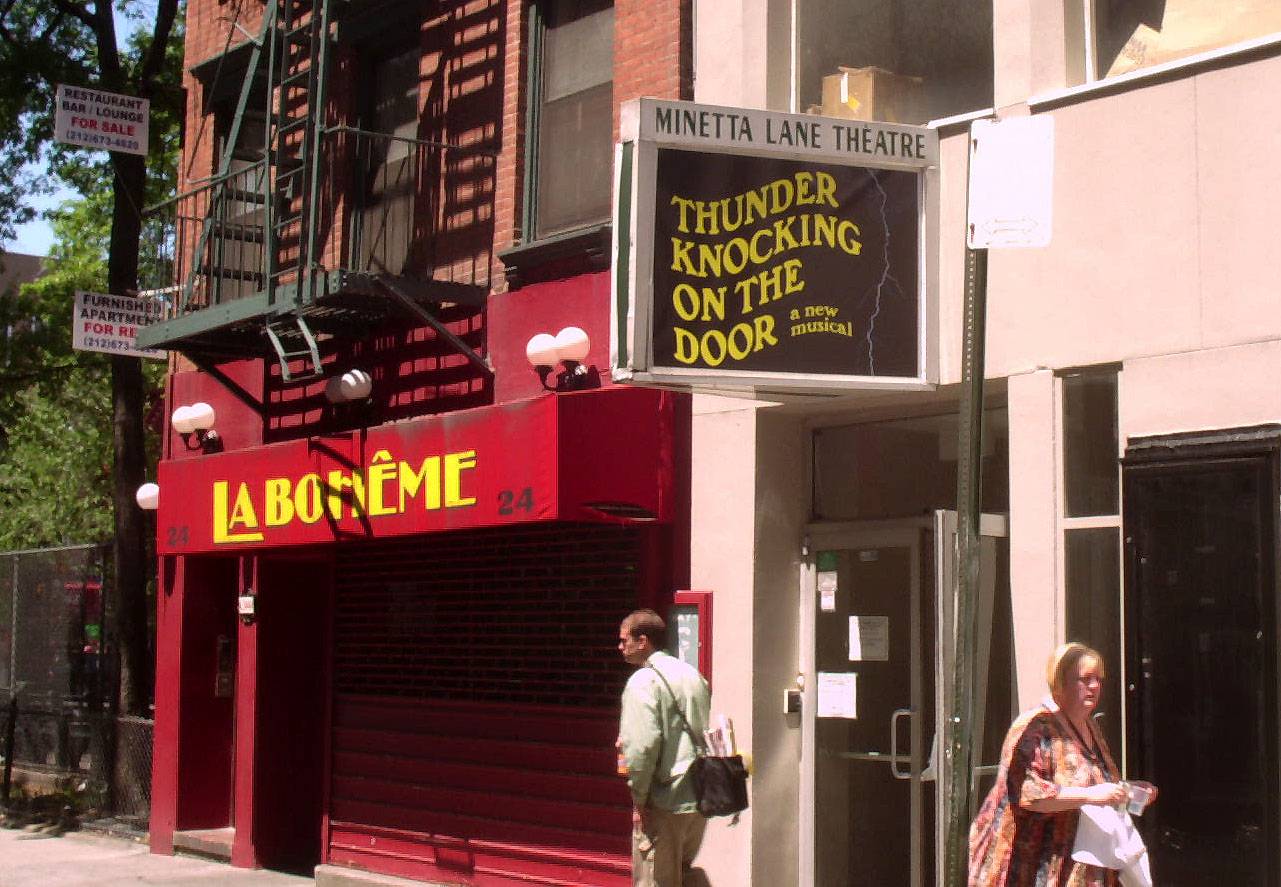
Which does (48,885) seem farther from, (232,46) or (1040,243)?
(1040,243)

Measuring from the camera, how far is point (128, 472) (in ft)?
57.7

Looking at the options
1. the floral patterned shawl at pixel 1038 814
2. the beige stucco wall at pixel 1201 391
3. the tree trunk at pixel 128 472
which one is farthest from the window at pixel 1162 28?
the tree trunk at pixel 128 472

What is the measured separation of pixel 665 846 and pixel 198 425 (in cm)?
763

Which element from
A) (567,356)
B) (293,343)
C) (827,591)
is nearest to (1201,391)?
(827,591)

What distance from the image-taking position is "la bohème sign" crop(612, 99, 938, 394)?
8.10m

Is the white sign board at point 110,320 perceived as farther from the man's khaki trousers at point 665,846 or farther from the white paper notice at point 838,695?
the man's khaki trousers at point 665,846

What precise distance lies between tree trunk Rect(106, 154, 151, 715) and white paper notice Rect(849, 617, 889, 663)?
9.59 meters

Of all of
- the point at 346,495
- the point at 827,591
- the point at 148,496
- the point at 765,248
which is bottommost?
the point at 827,591

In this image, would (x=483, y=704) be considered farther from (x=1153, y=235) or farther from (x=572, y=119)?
(x=1153, y=235)

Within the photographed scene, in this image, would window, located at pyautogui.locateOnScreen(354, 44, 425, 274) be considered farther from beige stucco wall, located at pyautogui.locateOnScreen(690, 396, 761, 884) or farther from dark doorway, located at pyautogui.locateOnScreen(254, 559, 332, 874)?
beige stucco wall, located at pyautogui.locateOnScreen(690, 396, 761, 884)

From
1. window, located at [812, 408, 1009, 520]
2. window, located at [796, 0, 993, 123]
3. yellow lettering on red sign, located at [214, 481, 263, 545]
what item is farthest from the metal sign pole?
yellow lettering on red sign, located at [214, 481, 263, 545]

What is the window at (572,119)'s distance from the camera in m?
11.5

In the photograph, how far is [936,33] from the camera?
9586mm

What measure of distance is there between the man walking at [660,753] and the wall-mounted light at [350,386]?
4.70 meters
